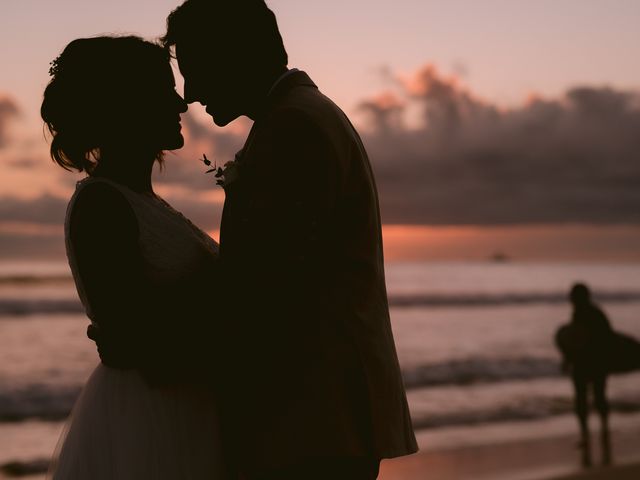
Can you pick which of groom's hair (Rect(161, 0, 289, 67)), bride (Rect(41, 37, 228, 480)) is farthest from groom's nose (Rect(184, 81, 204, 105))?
bride (Rect(41, 37, 228, 480))

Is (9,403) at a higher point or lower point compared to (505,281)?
lower

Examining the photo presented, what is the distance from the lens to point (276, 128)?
6.69 ft

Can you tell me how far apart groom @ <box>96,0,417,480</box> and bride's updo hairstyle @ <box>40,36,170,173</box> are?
A: 1.30 ft

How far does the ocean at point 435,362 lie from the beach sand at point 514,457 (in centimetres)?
56

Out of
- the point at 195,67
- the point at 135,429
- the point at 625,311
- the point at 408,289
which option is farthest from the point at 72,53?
the point at 408,289

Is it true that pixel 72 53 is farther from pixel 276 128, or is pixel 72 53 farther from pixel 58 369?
pixel 58 369

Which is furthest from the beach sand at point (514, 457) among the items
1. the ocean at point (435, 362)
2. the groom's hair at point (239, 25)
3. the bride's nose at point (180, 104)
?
the groom's hair at point (239, 25)

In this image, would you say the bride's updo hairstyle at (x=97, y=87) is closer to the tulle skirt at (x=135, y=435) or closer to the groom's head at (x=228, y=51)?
the groom's head at (x=228, y=51)

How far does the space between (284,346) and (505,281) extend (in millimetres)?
47549

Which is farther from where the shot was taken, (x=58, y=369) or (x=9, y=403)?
(x=58, y=369)

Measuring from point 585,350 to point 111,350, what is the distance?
23.4 ft

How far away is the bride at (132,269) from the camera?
2285 millimetres

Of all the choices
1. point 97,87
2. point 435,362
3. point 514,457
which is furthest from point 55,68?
point 435,362

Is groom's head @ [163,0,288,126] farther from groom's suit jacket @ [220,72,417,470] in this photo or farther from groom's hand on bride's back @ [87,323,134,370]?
groom's hand on bride's back @ [87,323,134,370]
